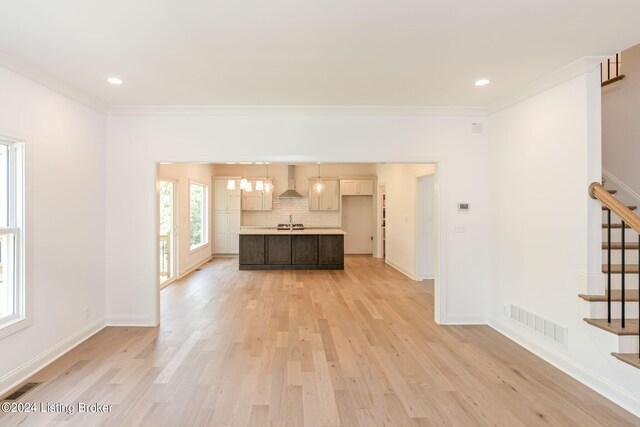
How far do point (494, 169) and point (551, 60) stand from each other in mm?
1461

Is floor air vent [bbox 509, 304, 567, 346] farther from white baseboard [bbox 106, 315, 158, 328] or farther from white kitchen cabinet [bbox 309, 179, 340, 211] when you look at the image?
white kitchen cabinet [bbox 309, 179, 340, 211]

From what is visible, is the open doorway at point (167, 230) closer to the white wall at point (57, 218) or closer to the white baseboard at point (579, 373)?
the white wall at point (57, 218)

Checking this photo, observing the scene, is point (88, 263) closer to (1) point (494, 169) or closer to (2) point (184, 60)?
(2) point (184, 60)

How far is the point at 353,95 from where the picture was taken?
3.61m

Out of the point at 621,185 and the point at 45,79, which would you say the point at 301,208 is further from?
the point at 621,185

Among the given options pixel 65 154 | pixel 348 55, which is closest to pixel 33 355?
pixel 65 154

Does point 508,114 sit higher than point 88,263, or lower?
higher

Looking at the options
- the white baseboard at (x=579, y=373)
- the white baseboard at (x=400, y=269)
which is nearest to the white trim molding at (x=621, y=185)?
the white baseboard at (x=579, y=373)

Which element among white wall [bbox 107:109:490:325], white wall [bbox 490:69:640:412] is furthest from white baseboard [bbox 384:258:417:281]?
white wall [bbox 490:69:640:412]

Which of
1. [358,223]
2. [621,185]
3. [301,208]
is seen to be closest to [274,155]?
[621,185]

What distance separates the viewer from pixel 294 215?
400 inches

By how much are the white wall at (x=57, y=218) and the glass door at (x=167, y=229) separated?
2.36 m

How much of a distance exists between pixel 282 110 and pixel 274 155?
1.82 ft

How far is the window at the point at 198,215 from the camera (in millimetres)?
7978
